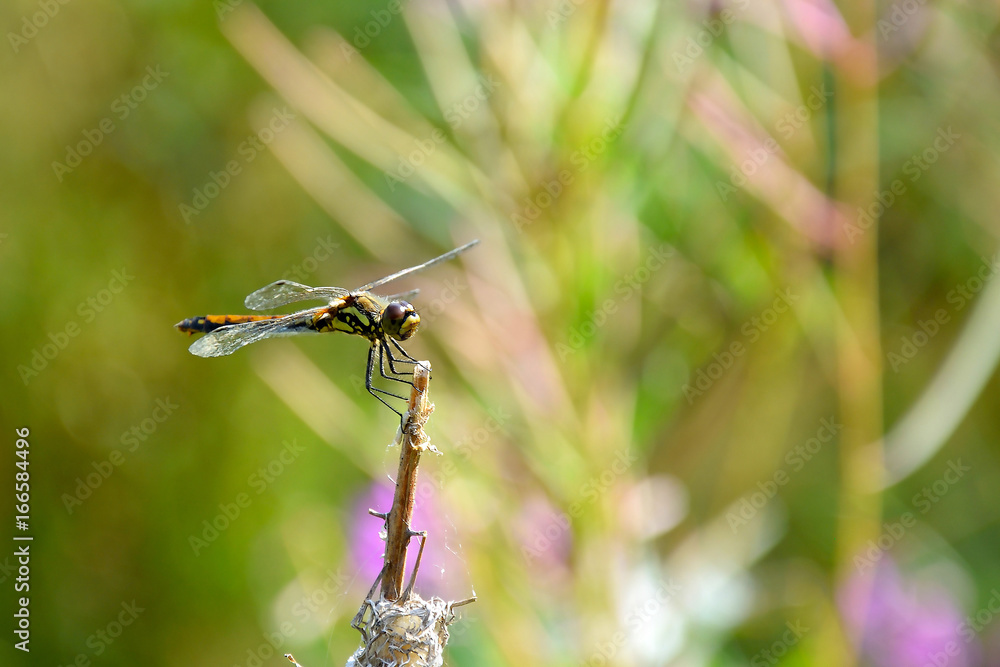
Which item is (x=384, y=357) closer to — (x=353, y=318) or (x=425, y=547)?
(x=353, y=318)

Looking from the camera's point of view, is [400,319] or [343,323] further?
[343,323]

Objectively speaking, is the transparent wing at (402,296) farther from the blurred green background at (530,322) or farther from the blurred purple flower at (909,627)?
the blurred purple flower at (909,627)

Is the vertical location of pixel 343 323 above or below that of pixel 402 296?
below

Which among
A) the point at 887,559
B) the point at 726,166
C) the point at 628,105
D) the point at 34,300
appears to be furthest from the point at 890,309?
the point at 34,300

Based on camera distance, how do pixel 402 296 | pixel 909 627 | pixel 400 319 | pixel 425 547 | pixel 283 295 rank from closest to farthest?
1. pixel 400 319
2. pixel 402 296
3. pixel 283 295
4. pixel 425 547
5. pixel 909 627

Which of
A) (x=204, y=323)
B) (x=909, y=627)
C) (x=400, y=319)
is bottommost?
(x=909, y=627)

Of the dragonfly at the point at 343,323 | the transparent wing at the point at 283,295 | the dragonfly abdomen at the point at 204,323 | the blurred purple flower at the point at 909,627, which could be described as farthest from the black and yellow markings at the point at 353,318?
the blurred purple flower at the point at 909,627

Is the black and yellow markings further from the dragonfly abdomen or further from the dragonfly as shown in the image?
the dragonfly abdomen

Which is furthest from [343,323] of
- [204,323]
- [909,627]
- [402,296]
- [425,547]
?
[909,627]
